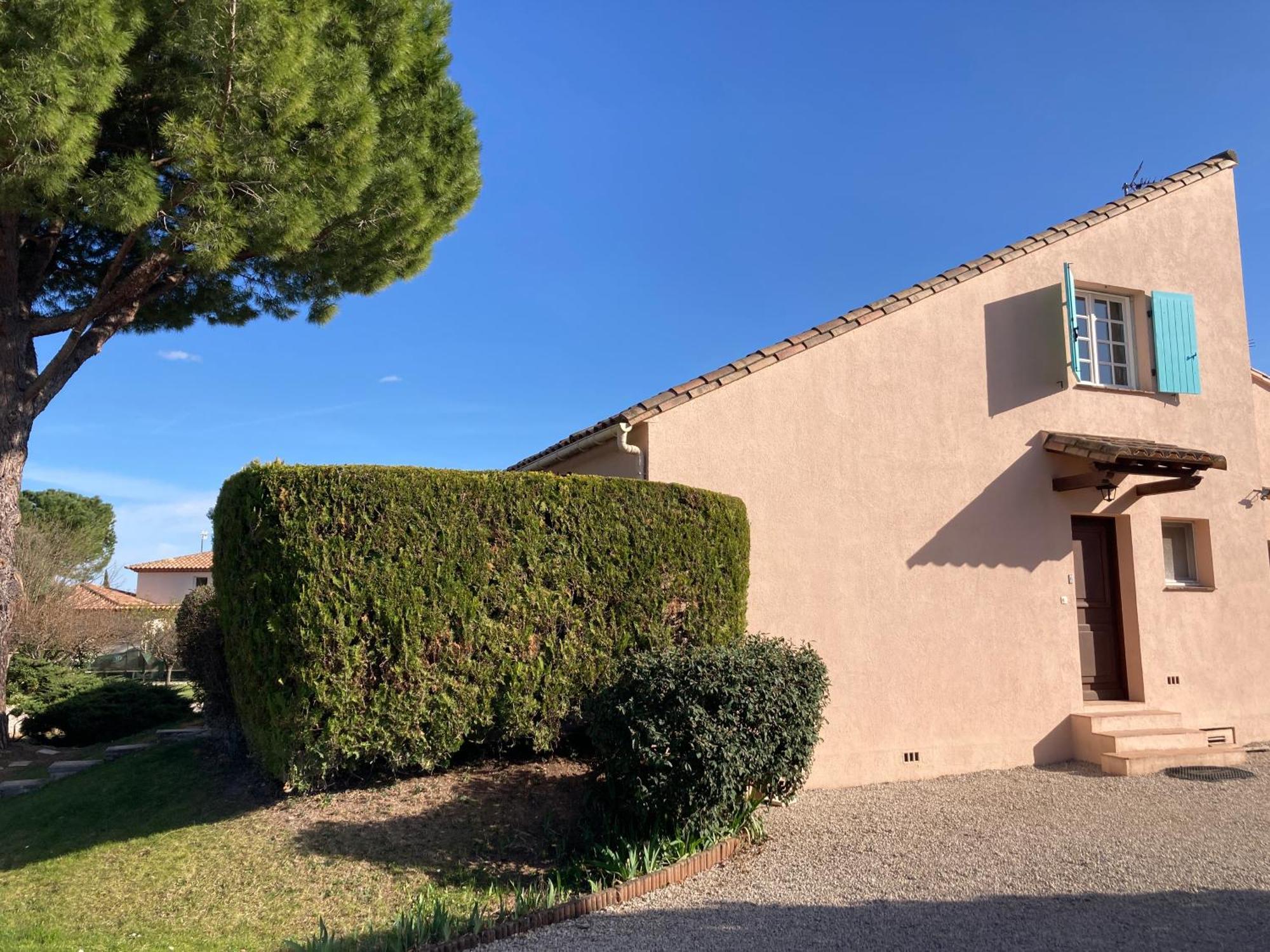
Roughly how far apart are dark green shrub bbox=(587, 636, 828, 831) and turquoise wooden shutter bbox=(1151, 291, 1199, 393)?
7320 millimetres

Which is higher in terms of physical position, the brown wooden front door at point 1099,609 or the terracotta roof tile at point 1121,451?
the terracotta roof tile at point 1121,451

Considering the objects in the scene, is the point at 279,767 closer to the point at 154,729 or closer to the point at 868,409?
the point at 868,409


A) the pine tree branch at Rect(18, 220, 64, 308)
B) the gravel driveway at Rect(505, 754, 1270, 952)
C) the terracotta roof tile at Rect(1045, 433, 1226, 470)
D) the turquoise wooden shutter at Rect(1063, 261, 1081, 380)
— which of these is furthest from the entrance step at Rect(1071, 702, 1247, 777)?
the pine tree branch at Rect(18, 220, 64, 308)

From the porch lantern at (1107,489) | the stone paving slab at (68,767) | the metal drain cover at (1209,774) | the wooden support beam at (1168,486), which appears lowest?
the stone paving slab at (68,767)

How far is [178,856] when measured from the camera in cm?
627

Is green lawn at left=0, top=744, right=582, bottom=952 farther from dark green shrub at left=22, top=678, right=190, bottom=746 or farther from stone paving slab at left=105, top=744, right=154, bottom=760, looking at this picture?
dark green shrub at left=22, top=678, right=190, bottom=746

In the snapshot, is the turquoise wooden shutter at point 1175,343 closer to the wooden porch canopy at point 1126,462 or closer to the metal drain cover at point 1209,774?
the wooden porch canopy at point 1126,462

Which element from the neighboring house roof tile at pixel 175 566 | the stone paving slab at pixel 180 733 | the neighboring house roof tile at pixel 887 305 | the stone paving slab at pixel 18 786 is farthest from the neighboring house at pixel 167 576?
A: the neighboring house roof tile at pixel 887 305

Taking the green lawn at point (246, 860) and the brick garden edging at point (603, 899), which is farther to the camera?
the green lawn at point (246, 860)

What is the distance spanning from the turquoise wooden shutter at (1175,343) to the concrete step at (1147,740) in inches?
165

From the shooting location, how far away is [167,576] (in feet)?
150

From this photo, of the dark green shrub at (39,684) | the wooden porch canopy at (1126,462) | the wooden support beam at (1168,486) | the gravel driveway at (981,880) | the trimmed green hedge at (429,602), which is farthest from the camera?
the dark green shrub at (39,684)

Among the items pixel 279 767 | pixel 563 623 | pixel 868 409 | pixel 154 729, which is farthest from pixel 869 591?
pixel 154 729

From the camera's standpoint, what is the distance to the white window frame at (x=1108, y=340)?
35.7 ft
